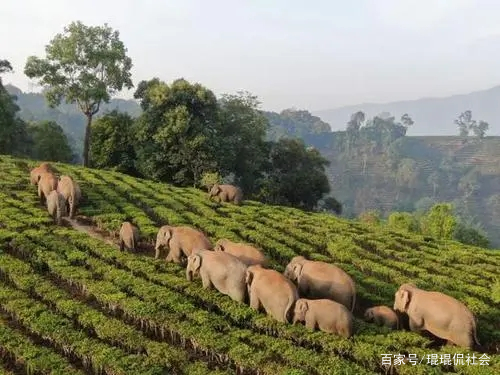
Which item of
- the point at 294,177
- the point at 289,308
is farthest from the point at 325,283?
the point at 294,177

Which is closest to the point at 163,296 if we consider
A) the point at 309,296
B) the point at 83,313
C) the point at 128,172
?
the point at 83,313

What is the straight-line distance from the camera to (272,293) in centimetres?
1634

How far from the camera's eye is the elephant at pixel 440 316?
15.5 metres

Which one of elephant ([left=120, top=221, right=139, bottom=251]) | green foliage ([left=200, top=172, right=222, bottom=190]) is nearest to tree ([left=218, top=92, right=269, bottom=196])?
green foliage ([left=200, top=172, right=222, bottom=190])

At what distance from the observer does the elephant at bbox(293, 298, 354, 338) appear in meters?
15.2

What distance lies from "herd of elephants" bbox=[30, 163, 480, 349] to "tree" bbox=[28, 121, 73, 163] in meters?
38.4

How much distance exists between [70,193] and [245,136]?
2633cm

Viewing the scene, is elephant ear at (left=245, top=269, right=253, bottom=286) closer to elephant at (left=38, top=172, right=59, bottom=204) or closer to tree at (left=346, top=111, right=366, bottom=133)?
elephant at (left=38, top=172, right=59, bottom=204)

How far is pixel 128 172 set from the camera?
4969 centimetres

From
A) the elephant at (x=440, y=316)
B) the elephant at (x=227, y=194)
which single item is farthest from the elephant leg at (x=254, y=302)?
the elephant at (x=227, y=194)

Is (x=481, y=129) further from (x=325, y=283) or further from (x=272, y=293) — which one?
(x=272, y=293)

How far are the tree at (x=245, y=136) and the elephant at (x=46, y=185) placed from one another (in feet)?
70.1

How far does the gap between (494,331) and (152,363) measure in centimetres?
1098

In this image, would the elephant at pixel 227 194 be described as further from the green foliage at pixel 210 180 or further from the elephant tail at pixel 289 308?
the elephant tail at pixel 289 308
